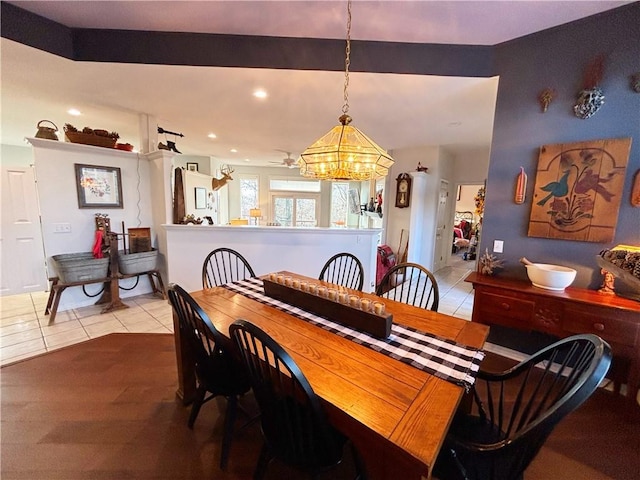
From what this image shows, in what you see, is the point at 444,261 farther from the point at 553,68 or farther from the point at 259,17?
the point at 259,17

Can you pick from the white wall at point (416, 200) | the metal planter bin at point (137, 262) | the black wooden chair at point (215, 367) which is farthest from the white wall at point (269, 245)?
the black wooden chair at point (215, 367)

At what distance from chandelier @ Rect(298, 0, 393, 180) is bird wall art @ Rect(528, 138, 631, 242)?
5.28 feet

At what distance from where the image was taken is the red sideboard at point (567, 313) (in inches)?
72.1

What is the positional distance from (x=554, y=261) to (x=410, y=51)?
2.25 meters

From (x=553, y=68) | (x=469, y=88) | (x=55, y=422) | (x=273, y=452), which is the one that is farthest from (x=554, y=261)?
(x=55, y=422)

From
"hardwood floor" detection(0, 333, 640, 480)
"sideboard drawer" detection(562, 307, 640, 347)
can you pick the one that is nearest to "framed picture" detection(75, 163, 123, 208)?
"hardwood floor" detection(0, 333, 640, 480)

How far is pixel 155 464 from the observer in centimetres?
149

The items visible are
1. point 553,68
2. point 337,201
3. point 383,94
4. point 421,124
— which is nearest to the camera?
point 553,68

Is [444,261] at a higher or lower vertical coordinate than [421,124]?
lower

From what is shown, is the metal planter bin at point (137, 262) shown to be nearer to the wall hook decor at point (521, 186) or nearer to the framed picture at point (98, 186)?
the framed picture at point (98, 186)

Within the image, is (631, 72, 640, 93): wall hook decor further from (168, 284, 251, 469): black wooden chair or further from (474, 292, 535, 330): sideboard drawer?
(168, 284, 251, 469): black wooden chair

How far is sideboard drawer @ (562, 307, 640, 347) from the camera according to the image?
1.82 m

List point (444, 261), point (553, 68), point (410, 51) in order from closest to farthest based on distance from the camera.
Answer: point (553, 68), point (410, 51), point (444, 261)

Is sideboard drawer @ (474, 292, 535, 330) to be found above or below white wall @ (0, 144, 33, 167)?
below
